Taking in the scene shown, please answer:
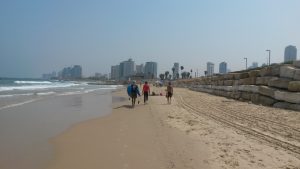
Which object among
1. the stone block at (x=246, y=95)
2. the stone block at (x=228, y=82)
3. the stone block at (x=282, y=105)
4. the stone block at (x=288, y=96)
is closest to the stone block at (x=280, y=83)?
the stone block at (x=288, y=96)

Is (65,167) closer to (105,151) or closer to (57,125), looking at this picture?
(105,151)

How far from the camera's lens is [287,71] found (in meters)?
19.1

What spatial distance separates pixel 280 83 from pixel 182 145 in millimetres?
11710

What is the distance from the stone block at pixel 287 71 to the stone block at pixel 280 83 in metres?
0.29

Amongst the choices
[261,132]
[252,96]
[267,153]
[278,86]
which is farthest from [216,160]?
[252,96]

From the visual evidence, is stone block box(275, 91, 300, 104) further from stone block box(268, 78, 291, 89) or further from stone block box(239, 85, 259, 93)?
stone block box(239, 85, 259, 93)

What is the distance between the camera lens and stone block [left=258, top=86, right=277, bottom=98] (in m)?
19.3

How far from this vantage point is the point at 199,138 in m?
10.1

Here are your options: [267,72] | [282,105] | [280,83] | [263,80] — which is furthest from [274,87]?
[282,105]

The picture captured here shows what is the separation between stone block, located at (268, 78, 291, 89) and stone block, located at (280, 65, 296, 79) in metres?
0.29

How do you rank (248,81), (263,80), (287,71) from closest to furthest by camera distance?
Answer: (287,71)
(263,80)
(248,81)

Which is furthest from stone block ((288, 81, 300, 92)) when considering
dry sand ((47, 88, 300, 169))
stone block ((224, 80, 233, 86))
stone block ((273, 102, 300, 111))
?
stone block ((224, 80, 233, 86))

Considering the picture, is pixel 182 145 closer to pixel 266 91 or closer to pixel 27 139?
pixel 27 139

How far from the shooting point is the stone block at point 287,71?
18594 millimetres
